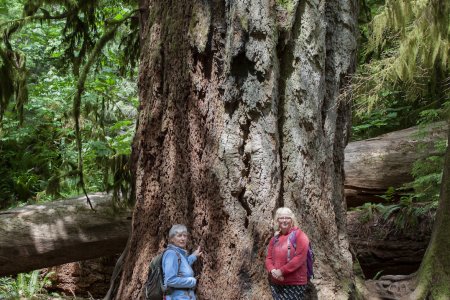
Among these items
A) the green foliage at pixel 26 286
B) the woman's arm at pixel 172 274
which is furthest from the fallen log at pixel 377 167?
the green foliage at pixel 26 286

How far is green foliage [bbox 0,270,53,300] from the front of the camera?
987 centimetres

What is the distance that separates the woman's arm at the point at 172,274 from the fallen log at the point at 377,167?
539 centimetres

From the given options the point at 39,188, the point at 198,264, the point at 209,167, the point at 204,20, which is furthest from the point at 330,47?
the point at 39,188

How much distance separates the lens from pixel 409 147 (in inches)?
385

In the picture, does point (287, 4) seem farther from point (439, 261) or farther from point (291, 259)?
point (439, 261)

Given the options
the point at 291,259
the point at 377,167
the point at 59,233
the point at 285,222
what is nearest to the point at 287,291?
the point at 291,259

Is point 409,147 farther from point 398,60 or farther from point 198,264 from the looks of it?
point 198,264

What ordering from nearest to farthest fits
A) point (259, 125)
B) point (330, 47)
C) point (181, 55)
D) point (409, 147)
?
point (259, 125) < point (181, 55) < point (330, 47) < point (409, 147)

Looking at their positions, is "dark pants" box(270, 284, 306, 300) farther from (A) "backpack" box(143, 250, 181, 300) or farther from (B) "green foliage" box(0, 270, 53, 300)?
(B) "green foliage" box(0, 270, 53, 300)

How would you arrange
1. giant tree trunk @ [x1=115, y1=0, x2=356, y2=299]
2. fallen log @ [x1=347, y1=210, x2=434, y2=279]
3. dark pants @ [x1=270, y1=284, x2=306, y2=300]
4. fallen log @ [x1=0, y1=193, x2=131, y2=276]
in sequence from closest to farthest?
dark pants @ [x1=270, y1=284, x2=306, y2=300], giant tree trunk @ [x1=115, y1=0, x2=356, y2=299], fallen log @ [x1=0, y1=193, x2=131, y2=276], fallen log @ [x1=347, y1=210, x2=434, y2=279]

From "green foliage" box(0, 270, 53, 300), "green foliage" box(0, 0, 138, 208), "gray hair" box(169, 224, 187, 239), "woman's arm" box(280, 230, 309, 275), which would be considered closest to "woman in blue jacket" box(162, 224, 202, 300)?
"gray hair" box(169, 224, 187, 239)

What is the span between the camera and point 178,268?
4719 mm

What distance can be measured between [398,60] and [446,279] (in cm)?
274

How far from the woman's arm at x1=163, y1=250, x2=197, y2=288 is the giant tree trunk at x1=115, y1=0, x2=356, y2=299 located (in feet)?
0.87
